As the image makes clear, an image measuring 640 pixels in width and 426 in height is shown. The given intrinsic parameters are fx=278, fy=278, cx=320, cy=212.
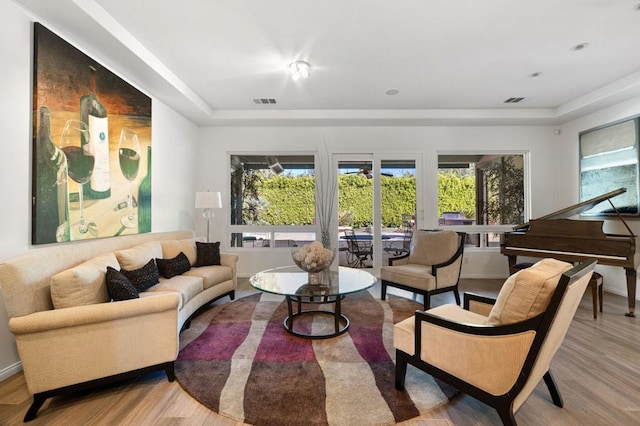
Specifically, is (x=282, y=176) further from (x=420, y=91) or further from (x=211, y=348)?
(x=211, y=348)

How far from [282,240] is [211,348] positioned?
2.87 m

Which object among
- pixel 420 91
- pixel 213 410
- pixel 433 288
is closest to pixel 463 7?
pixel 420 91

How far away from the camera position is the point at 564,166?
4957mm

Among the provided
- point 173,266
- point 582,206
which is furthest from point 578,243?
point 173,266

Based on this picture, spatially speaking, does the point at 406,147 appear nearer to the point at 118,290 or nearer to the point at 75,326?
the point at 118,290

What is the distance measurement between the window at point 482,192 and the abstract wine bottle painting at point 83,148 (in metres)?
4.91

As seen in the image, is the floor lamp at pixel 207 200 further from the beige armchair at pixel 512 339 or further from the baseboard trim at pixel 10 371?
the beige armchair at pixel 512 339

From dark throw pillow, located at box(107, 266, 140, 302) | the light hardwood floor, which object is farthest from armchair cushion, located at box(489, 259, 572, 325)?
dark throw pillow, located at box(107, 266, 140, 302)

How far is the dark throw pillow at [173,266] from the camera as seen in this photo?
312 cm

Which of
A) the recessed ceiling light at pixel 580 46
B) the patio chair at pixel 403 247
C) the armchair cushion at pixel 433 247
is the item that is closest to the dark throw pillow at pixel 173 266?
the armchair cushion at pixel 433 247

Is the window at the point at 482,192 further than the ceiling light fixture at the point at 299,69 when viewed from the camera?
Yes

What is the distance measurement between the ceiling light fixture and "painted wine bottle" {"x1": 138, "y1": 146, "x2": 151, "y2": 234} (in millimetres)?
2152

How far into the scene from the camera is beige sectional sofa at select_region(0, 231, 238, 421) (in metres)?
1.69

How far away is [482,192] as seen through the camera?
523 cm
